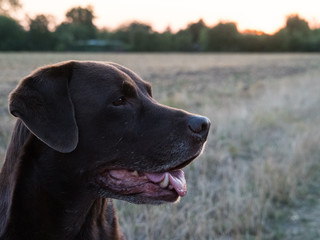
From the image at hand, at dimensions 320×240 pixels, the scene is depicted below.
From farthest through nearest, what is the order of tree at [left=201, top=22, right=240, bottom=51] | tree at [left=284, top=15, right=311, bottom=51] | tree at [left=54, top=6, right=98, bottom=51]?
1. tree at [left=201, top=22, right=240, bottom=51]
2. tree at [left=284, top=15, right=311, bottom=51]
3. tree at [left=54, top=6, right=98, bottom=51]

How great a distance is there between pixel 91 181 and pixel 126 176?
25 centimetres

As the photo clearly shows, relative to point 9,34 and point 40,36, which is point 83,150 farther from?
point 40,36

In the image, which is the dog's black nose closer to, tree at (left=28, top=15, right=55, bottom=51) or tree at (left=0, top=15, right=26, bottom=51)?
tree at (left=0, top=15, right=26, bottom=51)

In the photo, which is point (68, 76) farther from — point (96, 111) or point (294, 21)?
point (294, 21)

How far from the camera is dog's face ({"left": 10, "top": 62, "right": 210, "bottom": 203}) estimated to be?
2.38 meters

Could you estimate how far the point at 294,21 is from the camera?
97.7 metres

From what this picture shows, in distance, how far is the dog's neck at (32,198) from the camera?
2.39 meters

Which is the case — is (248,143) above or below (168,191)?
below

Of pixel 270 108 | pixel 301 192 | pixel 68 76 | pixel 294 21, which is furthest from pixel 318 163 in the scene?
pixel 294 21

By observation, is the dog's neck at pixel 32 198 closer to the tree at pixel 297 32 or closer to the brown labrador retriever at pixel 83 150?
the brown labrador retriever at pixel 83 150

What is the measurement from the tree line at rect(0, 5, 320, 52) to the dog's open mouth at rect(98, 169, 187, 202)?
67.1m

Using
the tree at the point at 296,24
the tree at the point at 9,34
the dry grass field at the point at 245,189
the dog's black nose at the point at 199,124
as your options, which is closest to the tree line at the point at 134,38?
the tree at the point at 9,34

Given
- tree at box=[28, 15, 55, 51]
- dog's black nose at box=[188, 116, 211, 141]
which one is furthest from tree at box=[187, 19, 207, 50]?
dog's black nose at box=[188, 116, 211, 141]

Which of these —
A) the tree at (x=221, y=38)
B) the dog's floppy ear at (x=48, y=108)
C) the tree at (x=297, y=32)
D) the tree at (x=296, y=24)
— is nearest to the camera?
the dog's floppy ear at (x=48, y=108)
